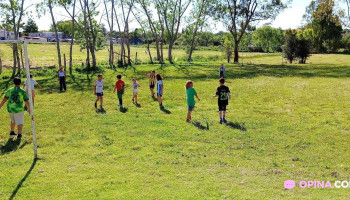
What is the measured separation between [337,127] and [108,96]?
1260 centimetres

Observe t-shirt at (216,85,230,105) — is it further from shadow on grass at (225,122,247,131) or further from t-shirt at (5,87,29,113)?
t-shirt at (5,87,29,113)

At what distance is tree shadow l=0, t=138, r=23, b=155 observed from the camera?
9.71 m

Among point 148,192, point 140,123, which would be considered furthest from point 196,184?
point 140,123

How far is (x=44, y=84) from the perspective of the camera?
24531 mm

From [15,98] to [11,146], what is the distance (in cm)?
158

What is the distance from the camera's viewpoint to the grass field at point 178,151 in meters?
7.07

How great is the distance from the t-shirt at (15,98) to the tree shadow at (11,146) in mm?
1132

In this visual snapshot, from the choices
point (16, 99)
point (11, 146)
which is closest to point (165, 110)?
point (16, 99)

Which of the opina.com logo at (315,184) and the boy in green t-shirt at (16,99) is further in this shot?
the boy in green t-shirt at (16,99)

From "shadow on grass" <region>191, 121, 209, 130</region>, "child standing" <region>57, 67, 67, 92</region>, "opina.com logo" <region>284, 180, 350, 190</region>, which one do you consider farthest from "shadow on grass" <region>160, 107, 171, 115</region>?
"child standing" <region>57, 67, 67, 92</region>

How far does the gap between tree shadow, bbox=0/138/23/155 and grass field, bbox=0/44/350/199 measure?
0.03 meters

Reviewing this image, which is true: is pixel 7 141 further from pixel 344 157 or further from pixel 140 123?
pixel 344 157

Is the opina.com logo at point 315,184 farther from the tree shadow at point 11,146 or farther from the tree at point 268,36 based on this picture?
the tree at point 268,36

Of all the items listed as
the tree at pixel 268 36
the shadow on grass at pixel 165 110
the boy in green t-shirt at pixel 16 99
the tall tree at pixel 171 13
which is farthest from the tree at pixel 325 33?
the boy in green t-shirt at pixel 16 99
